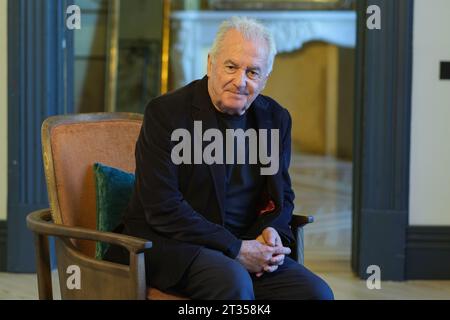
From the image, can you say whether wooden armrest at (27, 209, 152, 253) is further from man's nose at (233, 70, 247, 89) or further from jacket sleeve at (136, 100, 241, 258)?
man's nose at (233, 70, 247, 89)

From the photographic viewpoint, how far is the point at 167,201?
2.23 meters

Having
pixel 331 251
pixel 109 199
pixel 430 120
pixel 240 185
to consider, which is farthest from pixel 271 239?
pixel 331 251

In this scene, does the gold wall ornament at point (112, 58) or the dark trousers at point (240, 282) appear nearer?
the dark trousers at point (240, 282)

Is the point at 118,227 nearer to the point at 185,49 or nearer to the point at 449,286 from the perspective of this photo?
the point at 449,286

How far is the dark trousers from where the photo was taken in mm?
2133

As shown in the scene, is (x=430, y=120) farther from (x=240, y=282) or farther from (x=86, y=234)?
(x=86, y=234)

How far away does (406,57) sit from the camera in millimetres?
4059

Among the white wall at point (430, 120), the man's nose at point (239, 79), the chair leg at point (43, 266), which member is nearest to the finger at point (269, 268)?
the man's nose at point (239, 79)

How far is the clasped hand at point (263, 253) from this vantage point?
2.25 meters

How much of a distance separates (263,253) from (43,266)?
0.67 meters

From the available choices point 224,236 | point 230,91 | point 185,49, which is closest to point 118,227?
point 224,236

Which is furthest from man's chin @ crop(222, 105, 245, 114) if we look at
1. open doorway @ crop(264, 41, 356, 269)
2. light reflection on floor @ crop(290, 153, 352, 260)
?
open doorway @ crop(264, 41, 356, 269)

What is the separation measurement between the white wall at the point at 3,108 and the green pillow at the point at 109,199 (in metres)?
1.89

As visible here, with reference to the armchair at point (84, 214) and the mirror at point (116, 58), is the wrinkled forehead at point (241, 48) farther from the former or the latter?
the mirror at point (116, 58)
